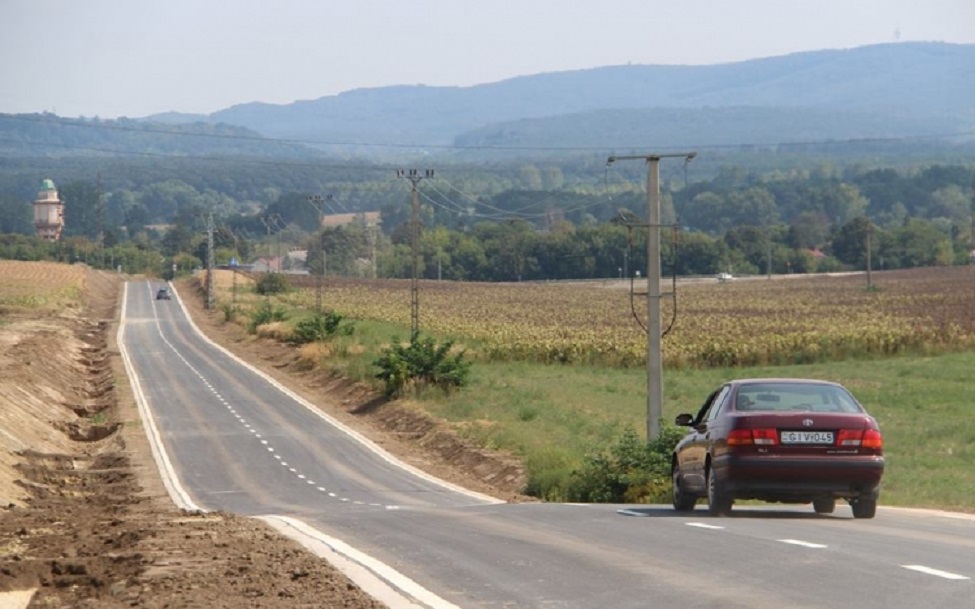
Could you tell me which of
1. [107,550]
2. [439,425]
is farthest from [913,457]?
[107,550]

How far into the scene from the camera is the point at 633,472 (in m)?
29.1

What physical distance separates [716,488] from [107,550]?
23.6 feet

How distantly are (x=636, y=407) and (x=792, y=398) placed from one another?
3167 cm

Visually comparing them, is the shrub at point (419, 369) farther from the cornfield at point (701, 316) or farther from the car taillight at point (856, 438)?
the car taillight at point (856, 438)

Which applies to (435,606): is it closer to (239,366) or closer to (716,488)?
(716,488)

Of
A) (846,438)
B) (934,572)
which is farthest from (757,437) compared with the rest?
(934,572)

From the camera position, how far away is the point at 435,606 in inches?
488

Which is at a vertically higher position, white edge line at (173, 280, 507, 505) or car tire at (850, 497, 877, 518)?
car tire at (850, 497, 877, 518)

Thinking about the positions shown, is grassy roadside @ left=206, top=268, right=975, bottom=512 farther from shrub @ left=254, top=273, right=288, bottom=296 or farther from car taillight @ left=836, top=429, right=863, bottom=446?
shrub @ left=254, top=273, right=288, bottom=296

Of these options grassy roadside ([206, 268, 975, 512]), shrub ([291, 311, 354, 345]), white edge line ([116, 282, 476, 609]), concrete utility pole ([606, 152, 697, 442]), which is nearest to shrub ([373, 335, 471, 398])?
grassy roadside ([206, 268, 975, 512])

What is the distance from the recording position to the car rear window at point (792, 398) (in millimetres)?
20344

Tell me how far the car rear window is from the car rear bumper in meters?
0.75

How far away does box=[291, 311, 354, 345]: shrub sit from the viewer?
271ft

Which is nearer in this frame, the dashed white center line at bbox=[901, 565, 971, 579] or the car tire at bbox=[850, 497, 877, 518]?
the dashed white center line at bbox=[901, 565, 971, 579]
